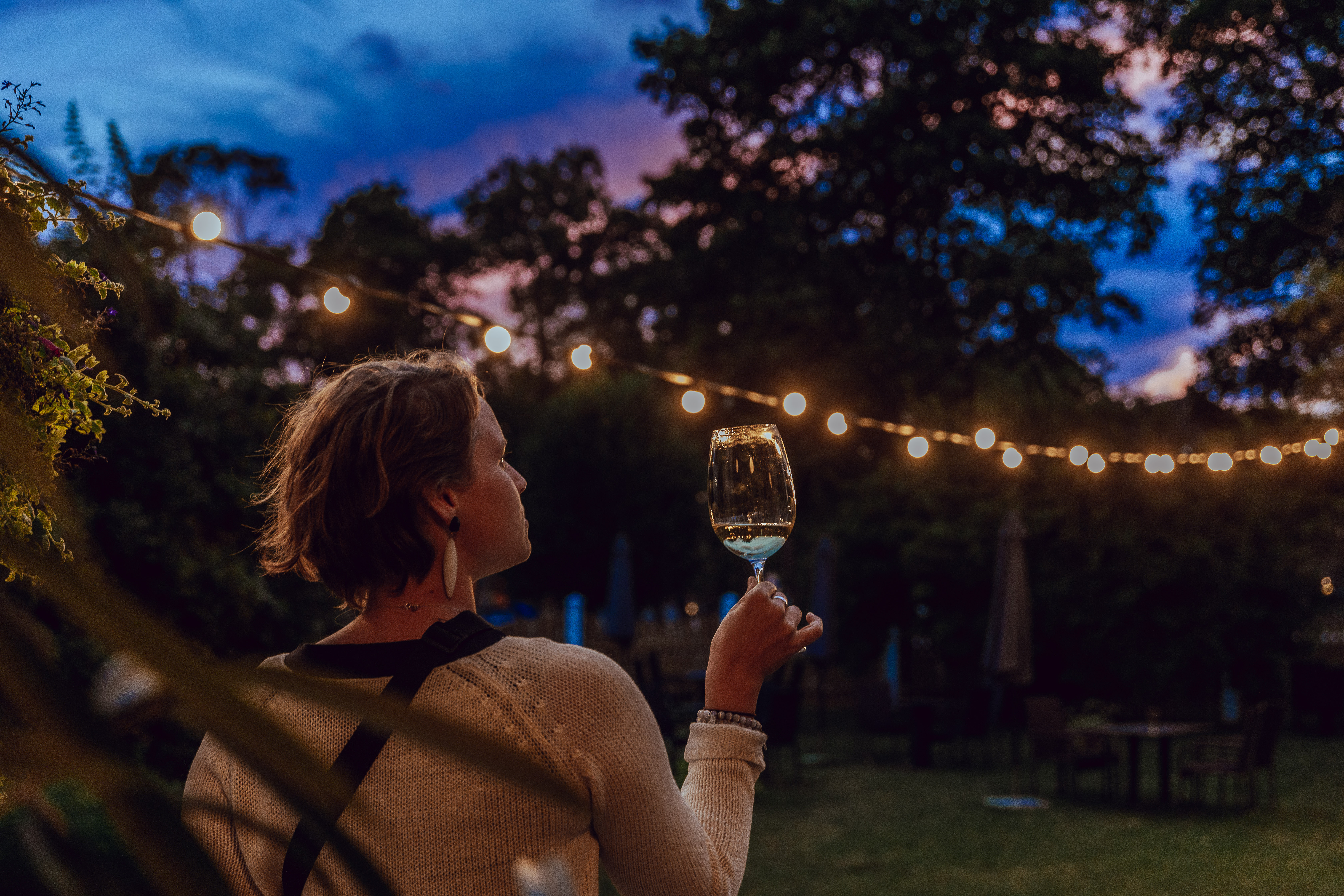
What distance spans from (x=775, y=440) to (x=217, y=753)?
829 millimetres

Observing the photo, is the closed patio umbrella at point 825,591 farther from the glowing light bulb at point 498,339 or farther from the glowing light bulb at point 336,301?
the glowing light bulb at point 336,301

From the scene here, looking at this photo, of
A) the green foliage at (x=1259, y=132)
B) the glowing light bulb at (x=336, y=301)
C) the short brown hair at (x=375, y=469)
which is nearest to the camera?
A: the short brown hair at (x=375, y=469)

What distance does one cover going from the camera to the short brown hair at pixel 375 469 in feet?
4.07

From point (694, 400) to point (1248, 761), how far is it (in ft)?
18.0

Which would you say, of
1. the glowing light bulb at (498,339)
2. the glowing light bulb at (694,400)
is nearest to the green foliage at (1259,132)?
the glowing light bulb at (694,400)

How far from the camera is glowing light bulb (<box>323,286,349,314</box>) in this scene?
5059mm

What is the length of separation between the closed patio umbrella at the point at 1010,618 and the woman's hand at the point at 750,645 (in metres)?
9.49

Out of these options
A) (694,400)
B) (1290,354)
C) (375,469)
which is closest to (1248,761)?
(694,400)

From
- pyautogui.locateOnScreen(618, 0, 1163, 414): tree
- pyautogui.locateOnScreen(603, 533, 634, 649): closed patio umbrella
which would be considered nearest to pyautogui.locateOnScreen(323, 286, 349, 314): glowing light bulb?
pyautogui.locateOnScreen(603, 533, 634, 649): closed patio umbrella

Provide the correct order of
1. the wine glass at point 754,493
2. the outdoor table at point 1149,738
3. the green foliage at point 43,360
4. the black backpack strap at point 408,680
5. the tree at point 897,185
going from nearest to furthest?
the green foliage at point 43,360
the black backpack strap at point 408,680
the wine glass at point 754,493
the outdoor table at point 1149,738
the tree at point 897,185

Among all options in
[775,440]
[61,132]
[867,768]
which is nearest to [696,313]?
[867,768]

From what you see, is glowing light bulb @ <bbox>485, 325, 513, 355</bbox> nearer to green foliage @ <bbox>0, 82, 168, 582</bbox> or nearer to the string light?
green foliage @ <bbox>0, 82, 168, 582</bbox>

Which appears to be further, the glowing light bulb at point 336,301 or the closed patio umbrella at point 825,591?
the closed patio umbrella at point 825,591

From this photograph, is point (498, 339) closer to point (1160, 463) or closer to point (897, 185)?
point (1160, 463)
